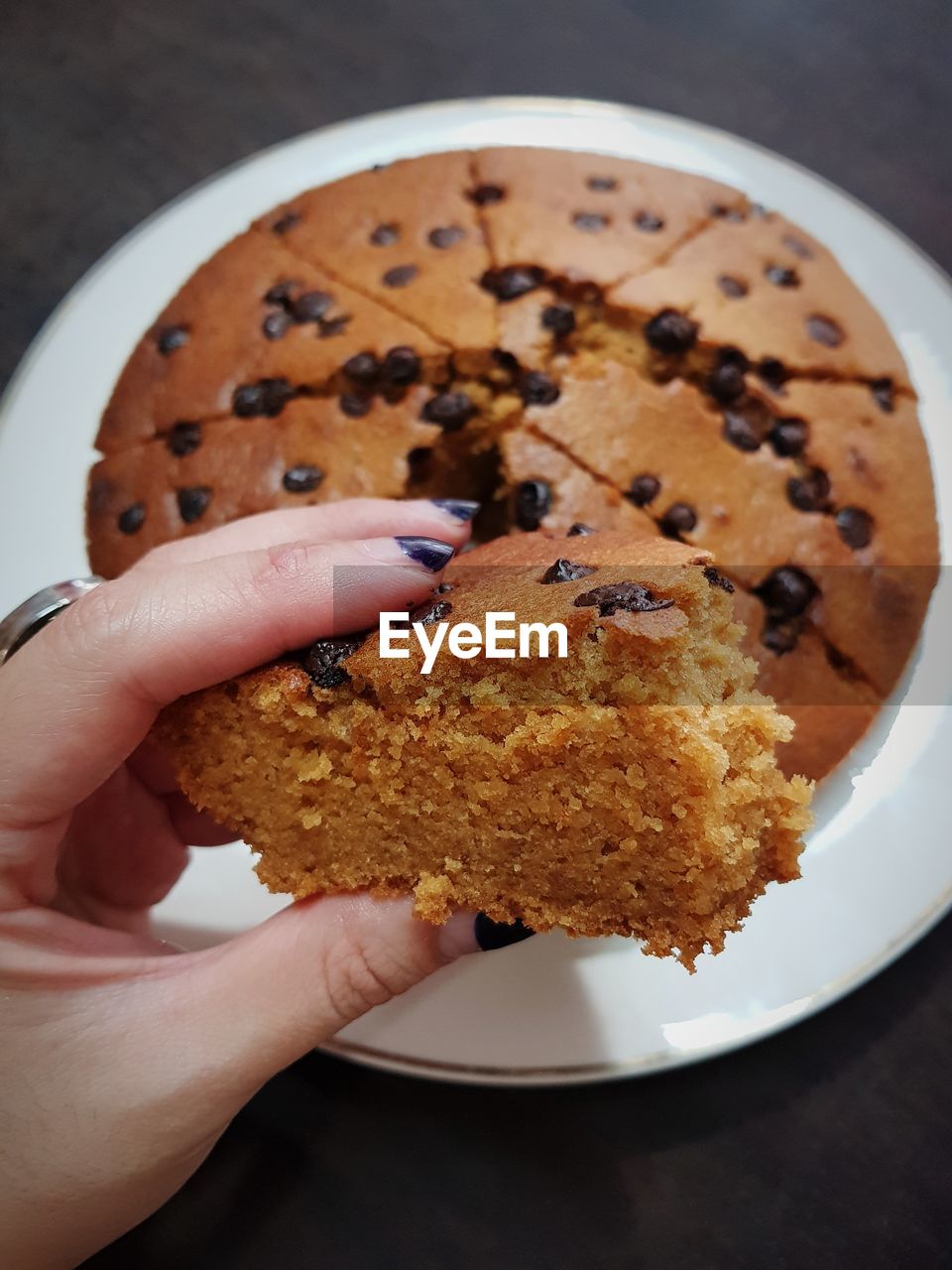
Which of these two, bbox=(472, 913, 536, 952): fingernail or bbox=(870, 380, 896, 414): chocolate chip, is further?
bbox=(870, 380, 896, 414): chocolate chip

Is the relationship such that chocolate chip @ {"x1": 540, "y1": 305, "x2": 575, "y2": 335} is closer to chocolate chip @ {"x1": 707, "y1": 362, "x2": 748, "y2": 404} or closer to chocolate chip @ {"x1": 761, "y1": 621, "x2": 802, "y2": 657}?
chocolate chip @ {"x1": 707, "y1": 362, "x2": 748, "y2": 404}

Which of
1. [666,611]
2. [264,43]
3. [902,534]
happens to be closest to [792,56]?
[264,43]

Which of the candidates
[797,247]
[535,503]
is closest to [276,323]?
[535,503]

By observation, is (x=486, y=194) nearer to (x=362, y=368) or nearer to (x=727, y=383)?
(x=362, y=368)

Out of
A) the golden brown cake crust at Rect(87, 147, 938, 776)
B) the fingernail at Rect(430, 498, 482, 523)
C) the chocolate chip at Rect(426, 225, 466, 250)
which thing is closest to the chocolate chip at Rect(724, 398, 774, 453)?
the golden brown cake crust at Rect(87, 147, 938, 776)

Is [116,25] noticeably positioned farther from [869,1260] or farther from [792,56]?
[869,1260]

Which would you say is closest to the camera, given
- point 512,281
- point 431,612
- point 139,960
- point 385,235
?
point 431,612
